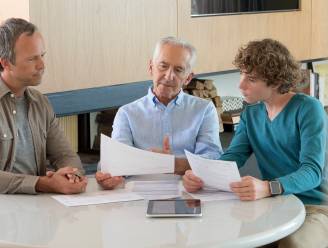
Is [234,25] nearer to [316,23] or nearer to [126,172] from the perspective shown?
[316,23]

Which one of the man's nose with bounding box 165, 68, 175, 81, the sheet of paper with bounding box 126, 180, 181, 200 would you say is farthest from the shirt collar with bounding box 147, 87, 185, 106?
the sheet of paper with bounding box 126, 180, 181, 200

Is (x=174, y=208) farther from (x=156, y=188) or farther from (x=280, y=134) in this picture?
(x=280, y=134)

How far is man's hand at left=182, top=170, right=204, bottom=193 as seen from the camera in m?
2.00

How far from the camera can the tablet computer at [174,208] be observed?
1743 mm

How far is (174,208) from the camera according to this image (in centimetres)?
179

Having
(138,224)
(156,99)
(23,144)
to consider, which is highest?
(156,99)

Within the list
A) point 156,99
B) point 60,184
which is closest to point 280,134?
point 156,99

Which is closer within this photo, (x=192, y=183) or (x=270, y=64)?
(x=192, y=183)

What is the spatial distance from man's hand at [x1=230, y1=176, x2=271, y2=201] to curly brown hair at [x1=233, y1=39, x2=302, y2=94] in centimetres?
38

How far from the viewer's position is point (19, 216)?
1.77 meters

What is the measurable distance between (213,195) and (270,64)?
0.47 m

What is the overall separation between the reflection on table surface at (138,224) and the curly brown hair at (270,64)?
0.40 meters

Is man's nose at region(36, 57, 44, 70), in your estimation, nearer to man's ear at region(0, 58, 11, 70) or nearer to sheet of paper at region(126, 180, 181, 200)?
man's ear at region(0, 58, 11, 70)

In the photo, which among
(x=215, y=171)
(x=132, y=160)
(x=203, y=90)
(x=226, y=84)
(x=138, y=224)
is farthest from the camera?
(x=226, y=84)
